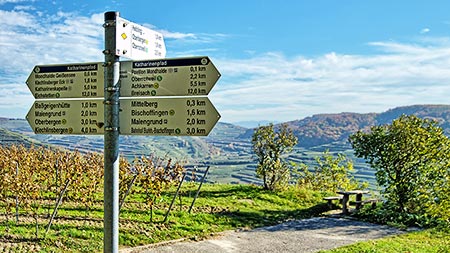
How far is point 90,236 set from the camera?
11.9m

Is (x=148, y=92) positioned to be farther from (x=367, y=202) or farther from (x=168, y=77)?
(x=367, y=202)

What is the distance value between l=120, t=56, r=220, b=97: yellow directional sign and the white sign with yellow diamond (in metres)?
0.10

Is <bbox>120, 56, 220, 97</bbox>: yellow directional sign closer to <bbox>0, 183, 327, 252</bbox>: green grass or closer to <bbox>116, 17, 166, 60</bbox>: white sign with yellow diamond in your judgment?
<bbox>116, 17, 166, 60</bbox>: white sign with yellow diamond

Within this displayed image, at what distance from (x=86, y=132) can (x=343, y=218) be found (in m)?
15.4

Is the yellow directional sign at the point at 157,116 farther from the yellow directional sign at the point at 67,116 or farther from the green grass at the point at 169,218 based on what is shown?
the green grass at the point at 169,218

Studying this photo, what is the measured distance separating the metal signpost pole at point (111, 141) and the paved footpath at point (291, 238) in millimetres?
8471

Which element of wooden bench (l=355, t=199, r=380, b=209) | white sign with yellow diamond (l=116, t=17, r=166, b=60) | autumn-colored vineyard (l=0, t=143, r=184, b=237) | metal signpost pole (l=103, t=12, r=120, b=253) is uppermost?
white sign with yellow diamond (l=116, t=17, r=166, b=60)

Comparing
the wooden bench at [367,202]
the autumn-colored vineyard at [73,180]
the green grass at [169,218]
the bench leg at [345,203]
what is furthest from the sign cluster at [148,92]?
the wooden bench at [367,202]

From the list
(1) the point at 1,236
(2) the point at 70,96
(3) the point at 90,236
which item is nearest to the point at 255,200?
(3) the point at 90,236

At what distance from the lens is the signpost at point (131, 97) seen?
3469 mm

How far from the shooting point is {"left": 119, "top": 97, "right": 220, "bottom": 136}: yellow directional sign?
3545 millimetres

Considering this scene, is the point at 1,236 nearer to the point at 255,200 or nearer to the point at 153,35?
the point at 153,35

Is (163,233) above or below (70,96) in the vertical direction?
below

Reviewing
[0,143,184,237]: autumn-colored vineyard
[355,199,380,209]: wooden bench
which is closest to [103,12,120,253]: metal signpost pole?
[0,143,184,237]: autumn-colored vineyard
